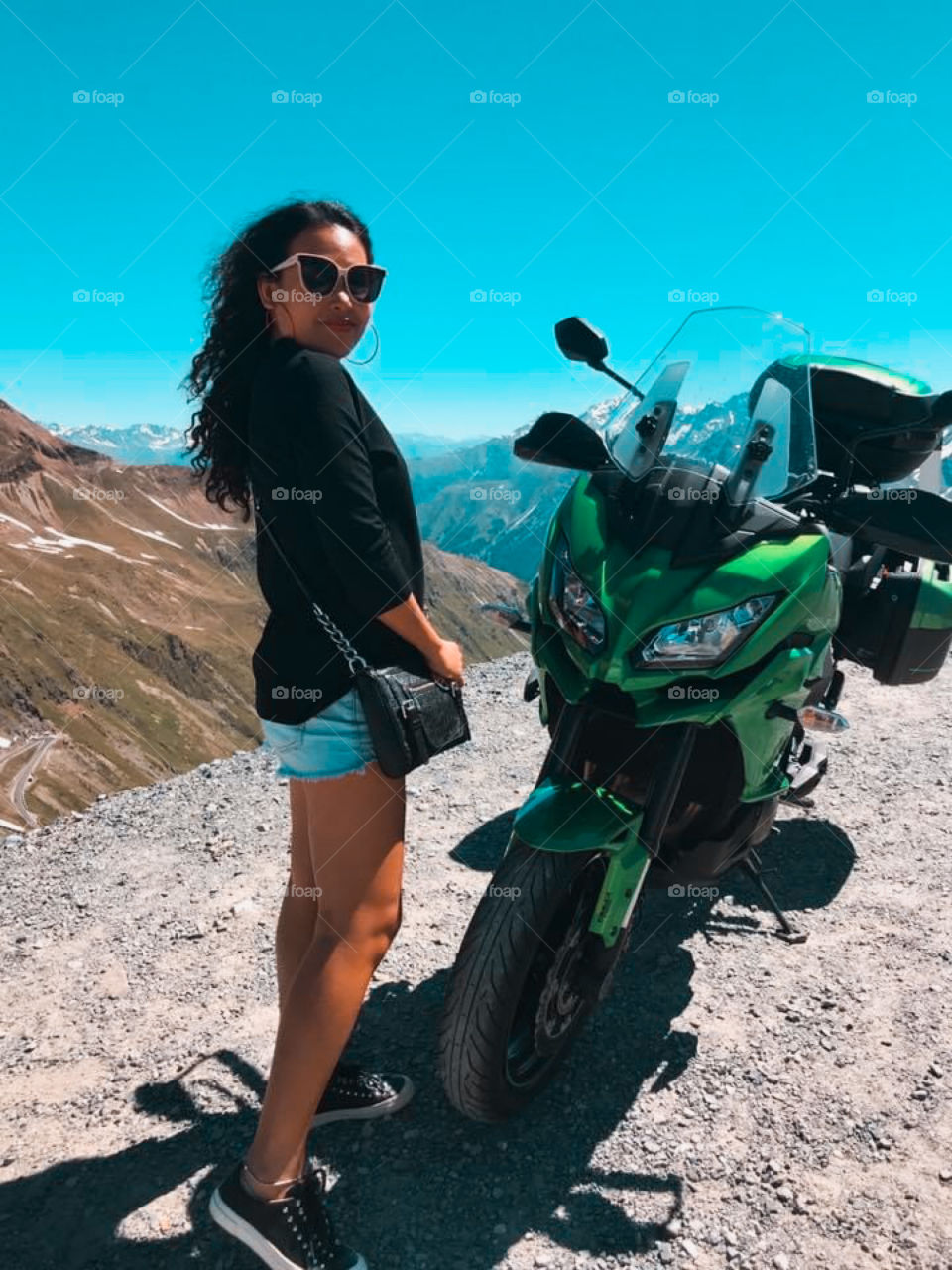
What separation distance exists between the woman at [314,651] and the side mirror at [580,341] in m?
1.36

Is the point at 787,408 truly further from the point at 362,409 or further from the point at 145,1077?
the point at 145,1077

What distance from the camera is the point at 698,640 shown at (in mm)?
2941

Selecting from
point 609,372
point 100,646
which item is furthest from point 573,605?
point 100,646

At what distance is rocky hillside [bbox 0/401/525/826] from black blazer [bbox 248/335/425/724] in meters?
75.4

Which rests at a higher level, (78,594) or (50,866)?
(50,866)

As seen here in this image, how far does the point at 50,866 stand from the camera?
17.5ft

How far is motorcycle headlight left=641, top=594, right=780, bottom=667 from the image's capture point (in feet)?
9.62

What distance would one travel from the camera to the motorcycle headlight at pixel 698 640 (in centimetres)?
293

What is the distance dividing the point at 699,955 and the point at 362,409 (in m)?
3.37

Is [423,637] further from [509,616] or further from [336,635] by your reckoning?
[509,616]

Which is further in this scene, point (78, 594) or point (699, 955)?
point (78, 594)

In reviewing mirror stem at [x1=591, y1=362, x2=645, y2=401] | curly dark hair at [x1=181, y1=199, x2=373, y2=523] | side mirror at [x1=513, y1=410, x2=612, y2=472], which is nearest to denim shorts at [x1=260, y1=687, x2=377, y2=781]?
curly dark hair at [x1=181, y1=199, x2=373, y2=523]

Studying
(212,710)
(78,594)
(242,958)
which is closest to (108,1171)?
(242,958)

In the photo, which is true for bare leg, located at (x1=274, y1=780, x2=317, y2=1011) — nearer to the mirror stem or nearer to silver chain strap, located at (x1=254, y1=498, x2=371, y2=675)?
silver chain strap, located at (x1=254, y1=498, x2=371, y2=675)
